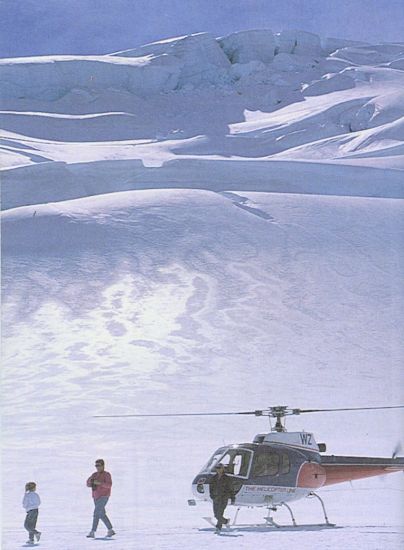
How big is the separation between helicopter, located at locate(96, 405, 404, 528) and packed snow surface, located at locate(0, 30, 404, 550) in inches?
11.8

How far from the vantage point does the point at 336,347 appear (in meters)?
11.9

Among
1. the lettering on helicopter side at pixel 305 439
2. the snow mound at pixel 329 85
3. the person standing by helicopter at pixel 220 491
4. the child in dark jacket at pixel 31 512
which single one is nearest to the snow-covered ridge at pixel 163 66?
the snow mound at pixel 329 85

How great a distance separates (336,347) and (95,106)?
16776 millimetres

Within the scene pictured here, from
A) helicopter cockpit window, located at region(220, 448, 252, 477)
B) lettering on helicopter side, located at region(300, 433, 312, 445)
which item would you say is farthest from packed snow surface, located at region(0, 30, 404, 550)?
lettering on helicopter side, located at region(300, 433, 312, 445)

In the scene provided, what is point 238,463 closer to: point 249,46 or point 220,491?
point 220,491

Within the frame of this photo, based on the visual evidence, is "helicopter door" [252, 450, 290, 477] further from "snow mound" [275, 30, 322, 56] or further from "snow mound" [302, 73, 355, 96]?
"snow mound" [275, 30, 322, 56]

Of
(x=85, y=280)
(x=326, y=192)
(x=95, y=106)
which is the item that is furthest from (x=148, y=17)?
(x=95, y=106)

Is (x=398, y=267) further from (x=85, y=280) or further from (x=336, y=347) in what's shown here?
(x=85, y=280)

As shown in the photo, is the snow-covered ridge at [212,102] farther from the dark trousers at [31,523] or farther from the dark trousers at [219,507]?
the dark trousers at [31,523]

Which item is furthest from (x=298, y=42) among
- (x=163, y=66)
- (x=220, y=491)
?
(x=220, y=491)

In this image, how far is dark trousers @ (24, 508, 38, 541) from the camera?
18.8 feet

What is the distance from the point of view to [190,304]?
510 inches

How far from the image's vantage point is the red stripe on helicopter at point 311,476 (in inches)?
273

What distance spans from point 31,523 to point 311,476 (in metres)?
2.08
